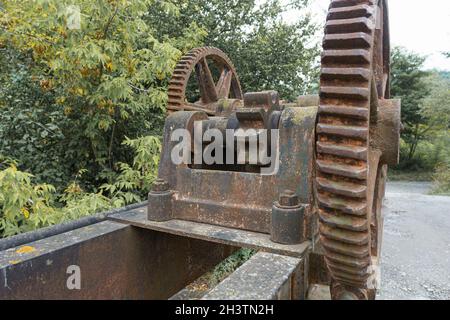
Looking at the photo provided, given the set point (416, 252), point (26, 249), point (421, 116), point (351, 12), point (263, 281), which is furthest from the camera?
point (421, 116)

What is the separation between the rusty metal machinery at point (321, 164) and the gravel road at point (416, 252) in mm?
641

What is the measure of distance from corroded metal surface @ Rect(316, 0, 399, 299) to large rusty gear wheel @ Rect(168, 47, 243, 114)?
170 centimetres

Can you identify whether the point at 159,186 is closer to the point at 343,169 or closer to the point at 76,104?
the point at 343,169

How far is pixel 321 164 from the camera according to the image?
1.09 m

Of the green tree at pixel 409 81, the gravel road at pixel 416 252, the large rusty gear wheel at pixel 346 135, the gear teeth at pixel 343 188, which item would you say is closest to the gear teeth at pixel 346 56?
the large rusty gear wheel at pixel 346 135

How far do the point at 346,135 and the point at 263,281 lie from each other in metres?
0.56

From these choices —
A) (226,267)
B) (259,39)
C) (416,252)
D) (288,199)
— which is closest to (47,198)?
(226,267)

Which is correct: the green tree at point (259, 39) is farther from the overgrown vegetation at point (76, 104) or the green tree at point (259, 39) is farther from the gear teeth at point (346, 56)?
the gear teeth at point (346, 56)

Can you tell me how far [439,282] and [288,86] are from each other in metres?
4.65

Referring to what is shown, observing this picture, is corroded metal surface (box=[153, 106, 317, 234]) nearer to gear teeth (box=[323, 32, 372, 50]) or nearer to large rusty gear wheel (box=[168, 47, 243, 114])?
gear teeth (box=[323, 32, 372, 50])

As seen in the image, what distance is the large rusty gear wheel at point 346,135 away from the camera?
1046 millimetres

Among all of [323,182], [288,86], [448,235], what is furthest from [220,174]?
[288,86]

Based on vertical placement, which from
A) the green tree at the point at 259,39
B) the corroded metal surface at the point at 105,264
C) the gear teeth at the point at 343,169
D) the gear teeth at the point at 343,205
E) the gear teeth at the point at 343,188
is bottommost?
the corroded metal surface at the point at 105,264

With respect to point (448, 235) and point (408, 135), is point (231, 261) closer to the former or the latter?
point (448, 235)
